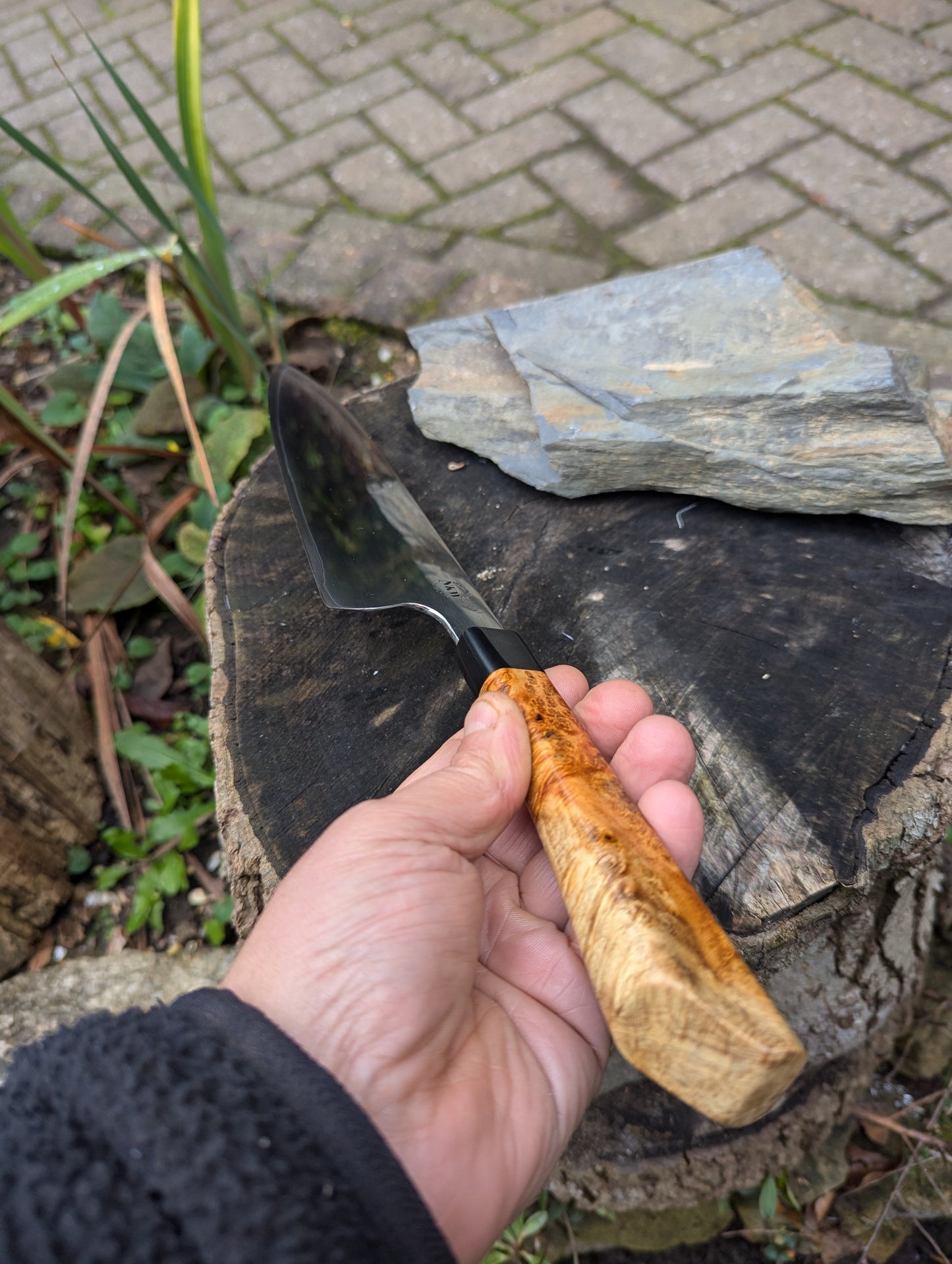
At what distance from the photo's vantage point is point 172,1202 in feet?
2.32

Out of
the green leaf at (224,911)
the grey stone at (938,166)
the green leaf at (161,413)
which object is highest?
the green leaf at (161,413)

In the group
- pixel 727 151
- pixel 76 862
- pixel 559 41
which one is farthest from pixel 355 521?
pixel 559 41

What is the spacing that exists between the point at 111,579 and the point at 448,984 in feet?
5.12

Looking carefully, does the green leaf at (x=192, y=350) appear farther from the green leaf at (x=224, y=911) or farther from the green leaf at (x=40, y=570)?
the green leaf at (x=224, y=911)

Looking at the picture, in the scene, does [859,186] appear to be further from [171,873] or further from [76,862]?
[76,862]

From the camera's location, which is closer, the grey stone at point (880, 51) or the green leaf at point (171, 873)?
the green leaf at point (171, 873)

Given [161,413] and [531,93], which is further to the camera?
[531,93]

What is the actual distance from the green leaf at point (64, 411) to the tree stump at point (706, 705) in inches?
43.4

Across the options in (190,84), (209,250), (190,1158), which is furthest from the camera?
(209,250)

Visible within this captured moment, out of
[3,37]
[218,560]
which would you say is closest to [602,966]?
[218,560]

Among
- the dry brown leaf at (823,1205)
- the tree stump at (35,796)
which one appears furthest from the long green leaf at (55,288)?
the dry brown leaf at (823,1205)

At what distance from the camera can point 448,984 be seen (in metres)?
0.92

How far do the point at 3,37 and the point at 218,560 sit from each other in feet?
12.7

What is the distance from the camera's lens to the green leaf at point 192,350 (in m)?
2.29
